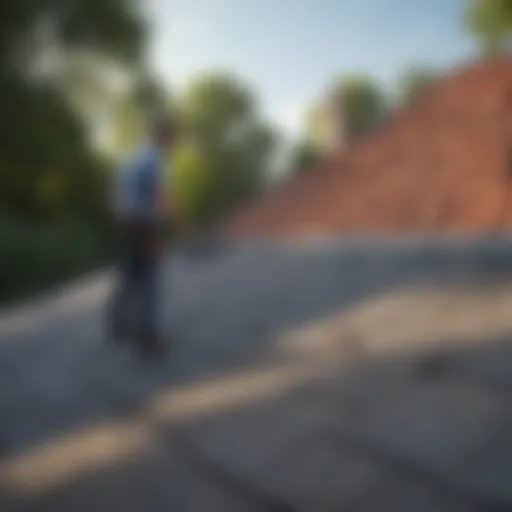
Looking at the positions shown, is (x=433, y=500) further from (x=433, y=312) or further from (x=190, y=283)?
(x=190, y=283)

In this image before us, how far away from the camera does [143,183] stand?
4648mm

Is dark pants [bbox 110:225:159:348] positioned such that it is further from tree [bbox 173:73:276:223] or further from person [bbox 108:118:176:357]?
tree [bbox 173:73:276:223]

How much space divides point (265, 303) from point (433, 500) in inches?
156

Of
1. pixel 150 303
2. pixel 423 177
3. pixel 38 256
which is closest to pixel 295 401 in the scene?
pixel 150 303

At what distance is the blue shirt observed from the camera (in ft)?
15.2

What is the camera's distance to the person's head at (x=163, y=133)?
4.50m

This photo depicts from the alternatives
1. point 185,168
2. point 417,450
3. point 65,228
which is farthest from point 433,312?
point 185,168

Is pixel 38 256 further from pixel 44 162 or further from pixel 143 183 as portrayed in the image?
pixel 143 183

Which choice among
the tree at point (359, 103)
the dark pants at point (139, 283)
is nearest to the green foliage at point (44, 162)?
the tree at point (359, 103)

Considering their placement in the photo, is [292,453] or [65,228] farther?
[65,228]

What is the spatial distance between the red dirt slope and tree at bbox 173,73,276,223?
5.44 meters

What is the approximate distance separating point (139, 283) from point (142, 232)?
1.31 ft

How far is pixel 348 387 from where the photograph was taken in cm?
341

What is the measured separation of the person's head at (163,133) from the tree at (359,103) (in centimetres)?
1359
